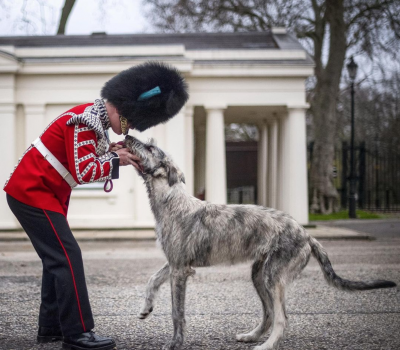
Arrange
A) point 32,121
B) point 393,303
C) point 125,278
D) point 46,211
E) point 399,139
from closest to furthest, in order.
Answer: point 46,211 < point 393,303 < point 125,278 < point 32,121 < point 399,139

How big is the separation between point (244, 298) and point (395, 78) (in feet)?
103

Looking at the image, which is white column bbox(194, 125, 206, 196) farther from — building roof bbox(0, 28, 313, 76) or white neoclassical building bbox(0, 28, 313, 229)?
building roof bbox(0, 28, 313, 76)

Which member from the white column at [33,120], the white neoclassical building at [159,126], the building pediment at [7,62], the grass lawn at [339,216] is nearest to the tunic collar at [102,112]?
the white neoclassical building at [159,126]

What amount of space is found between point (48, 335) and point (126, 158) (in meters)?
1.65

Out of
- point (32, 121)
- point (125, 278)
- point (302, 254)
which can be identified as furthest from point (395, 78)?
point (302, 254)

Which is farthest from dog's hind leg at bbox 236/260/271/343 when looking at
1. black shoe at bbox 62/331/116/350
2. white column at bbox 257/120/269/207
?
white column at bbox 257/120/269/207

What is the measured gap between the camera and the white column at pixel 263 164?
21328mm

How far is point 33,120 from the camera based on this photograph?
16.6 m

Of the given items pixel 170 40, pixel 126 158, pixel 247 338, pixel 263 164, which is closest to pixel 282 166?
pixel 263 164

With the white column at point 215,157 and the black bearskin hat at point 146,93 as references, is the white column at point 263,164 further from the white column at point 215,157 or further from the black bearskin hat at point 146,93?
the black bearskin hat at point 146,93

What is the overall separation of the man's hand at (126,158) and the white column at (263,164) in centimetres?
1672

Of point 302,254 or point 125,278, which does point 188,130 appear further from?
point 302,254

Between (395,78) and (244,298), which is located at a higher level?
(395,78)

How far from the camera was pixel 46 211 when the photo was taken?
14.1 feet
